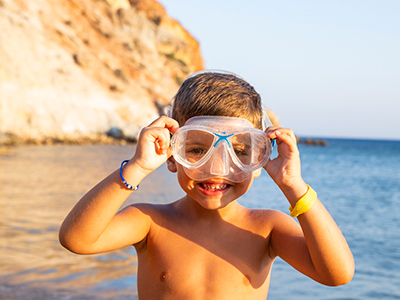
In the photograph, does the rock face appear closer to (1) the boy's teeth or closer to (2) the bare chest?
(2) the bare chest

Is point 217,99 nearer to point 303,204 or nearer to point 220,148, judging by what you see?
point 220,148

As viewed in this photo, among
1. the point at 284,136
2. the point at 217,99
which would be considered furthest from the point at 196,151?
the point at 284,136

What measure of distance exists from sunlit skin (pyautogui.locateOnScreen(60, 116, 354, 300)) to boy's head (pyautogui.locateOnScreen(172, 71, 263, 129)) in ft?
0.42

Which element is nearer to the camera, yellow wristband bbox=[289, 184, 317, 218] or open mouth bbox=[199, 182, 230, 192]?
yellow wristband bbox=[289, 184, 317, 218]

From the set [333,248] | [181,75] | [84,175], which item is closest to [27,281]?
[333,248]

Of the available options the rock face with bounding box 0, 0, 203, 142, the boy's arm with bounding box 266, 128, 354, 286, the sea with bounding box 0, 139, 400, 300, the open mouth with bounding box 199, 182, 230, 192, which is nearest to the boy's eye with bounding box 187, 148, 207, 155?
the open mouth with bounding box 199, 182, 230, 192

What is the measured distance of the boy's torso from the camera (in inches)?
77.1

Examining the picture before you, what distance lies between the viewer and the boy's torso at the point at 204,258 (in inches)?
77.1

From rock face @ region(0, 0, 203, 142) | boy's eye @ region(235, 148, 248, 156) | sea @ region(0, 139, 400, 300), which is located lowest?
rock face @ region(0, 0, 203, 142)

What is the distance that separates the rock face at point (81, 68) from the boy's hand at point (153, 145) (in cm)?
2264

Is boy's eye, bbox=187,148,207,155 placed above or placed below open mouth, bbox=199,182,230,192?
above

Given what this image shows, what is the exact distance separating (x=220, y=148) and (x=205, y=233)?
0.49 m

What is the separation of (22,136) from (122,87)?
35.2ft

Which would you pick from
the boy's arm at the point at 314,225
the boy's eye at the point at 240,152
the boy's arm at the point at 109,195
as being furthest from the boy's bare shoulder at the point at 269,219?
the boy's arm at the point at 109,195
